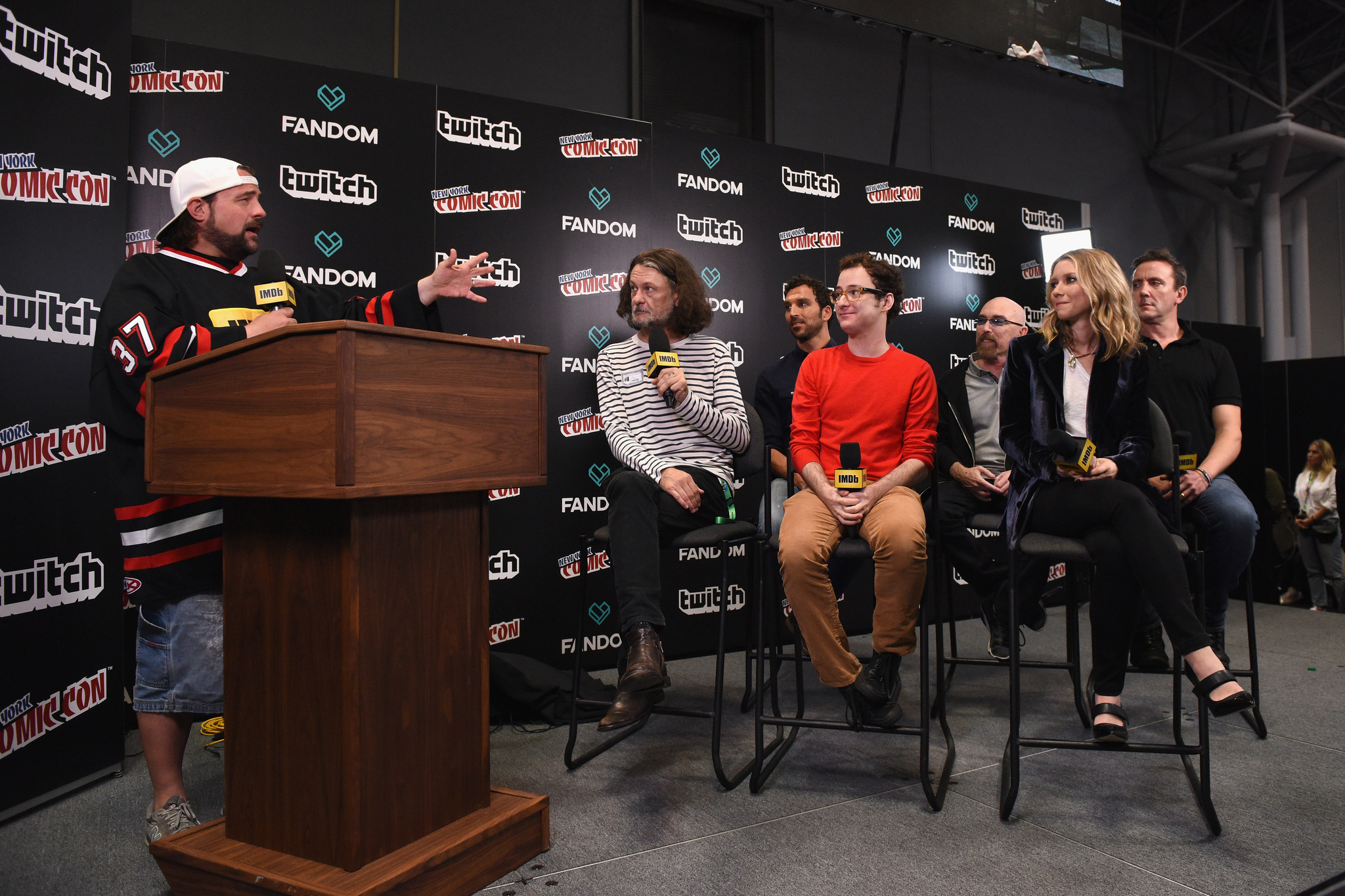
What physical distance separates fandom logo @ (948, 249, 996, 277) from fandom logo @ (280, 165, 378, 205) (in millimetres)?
3241

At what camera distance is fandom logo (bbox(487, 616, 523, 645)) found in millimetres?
3529

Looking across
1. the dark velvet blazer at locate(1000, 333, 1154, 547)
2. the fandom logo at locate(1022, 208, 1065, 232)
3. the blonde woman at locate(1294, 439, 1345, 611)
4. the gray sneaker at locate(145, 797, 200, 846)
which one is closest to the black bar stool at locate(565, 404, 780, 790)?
the dark velvet blazer at locate(1000, 333, 1154, 547)

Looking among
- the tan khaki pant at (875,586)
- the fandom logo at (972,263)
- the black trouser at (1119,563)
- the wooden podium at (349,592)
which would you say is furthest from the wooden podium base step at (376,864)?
the fandom logo at (972,263)

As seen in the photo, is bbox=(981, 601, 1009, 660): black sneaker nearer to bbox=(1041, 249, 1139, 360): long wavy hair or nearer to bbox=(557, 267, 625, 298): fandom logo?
bbox=(1041, 249, 1139, 360): long wavy hair

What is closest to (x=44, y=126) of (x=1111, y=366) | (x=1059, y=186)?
(x=1111, y=366)

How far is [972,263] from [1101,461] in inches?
123

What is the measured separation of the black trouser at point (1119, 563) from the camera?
2076 millimetres

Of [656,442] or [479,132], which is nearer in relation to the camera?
[656,442]

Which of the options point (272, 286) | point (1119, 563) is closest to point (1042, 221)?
point (1119, 563)

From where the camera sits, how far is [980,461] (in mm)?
3434

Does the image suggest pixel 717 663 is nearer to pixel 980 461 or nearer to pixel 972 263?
pixel 980 461

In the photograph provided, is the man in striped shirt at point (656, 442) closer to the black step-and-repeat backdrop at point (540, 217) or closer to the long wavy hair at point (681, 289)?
the long wavy hair at point (681, 289)

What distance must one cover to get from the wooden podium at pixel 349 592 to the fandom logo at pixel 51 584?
84 cm

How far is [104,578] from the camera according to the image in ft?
8.20
